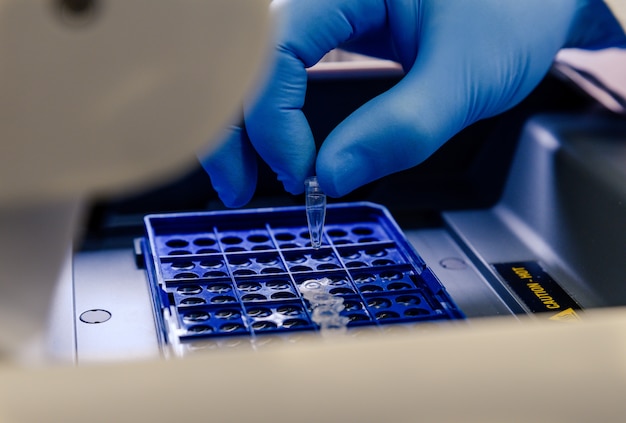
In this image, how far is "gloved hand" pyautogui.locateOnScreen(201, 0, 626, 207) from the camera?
972mm

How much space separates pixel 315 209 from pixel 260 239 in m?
0.15

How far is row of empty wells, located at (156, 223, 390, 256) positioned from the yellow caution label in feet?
0.90

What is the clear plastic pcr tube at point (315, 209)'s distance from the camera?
43.2 inches

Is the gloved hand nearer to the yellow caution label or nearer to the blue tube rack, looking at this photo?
the blue tube rack

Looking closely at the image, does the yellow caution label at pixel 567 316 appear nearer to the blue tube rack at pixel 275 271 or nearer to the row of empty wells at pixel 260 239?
the blue tube rack at pixel 275 271

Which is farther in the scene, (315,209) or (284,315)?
(315,209)

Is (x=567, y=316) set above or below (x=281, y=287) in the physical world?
below

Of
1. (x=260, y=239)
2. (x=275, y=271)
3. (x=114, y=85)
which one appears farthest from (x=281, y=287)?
(x=114, y=85)

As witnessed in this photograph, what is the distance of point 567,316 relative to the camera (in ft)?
3.69

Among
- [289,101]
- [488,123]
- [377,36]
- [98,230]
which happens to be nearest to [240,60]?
[289,101]

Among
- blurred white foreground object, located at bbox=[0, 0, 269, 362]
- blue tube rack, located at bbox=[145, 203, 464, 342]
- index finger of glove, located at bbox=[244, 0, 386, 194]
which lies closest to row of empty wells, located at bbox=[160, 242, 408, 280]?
blue tube rack, located at bbox=[145, 203, 464, 342]

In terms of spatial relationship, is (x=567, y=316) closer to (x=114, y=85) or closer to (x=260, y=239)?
(x=260, y=239)

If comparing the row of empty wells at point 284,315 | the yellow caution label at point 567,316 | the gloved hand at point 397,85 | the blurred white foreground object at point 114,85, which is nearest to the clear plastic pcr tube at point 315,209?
the gloved hand at point 397,85

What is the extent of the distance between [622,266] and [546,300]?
110mm
